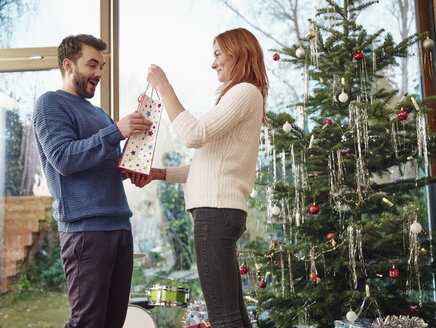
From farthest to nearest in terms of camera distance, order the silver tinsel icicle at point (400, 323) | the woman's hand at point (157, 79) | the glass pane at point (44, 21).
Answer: the glass pane at point (44, 21)
the silver tinsel icicle at point (400, 323)
the woman's hand at point (157, 79)

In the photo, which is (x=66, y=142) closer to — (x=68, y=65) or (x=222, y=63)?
(x=68, y=65)

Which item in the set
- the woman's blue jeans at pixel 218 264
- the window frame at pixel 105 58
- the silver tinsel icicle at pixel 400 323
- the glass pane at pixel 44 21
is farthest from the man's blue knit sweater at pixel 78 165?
the glass pane at pixel 44 21

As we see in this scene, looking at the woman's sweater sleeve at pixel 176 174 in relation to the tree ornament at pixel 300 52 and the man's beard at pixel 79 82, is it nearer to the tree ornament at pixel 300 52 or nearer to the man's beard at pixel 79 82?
the man's beard at pixel 79 82

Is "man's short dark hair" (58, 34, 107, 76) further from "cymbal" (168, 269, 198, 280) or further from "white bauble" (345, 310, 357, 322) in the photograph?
"cymbal" (168, 269, 198, 280)

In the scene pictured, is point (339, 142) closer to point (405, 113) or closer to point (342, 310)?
point (405, 113)

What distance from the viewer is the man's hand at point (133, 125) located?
64.7 inches

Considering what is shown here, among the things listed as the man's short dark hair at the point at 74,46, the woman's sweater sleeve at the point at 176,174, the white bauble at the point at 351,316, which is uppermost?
the man's short dark hair at the point at 74,46

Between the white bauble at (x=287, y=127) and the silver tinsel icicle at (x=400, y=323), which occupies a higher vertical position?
the white bauble at (x=287, y=127)

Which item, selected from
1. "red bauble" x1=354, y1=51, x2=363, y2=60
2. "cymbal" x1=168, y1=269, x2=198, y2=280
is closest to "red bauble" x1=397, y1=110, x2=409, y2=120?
"red bauble" x1=354, y1=51, x2=363, y2=60

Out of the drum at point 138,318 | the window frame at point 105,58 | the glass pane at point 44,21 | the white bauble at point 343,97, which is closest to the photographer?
the drum at point 138,318

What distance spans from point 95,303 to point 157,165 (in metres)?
2.04

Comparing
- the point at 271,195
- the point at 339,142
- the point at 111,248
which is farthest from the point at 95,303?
the point at 339,142

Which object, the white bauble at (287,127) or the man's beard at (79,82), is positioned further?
the white bauble at (287,127)

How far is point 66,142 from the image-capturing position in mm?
1612
